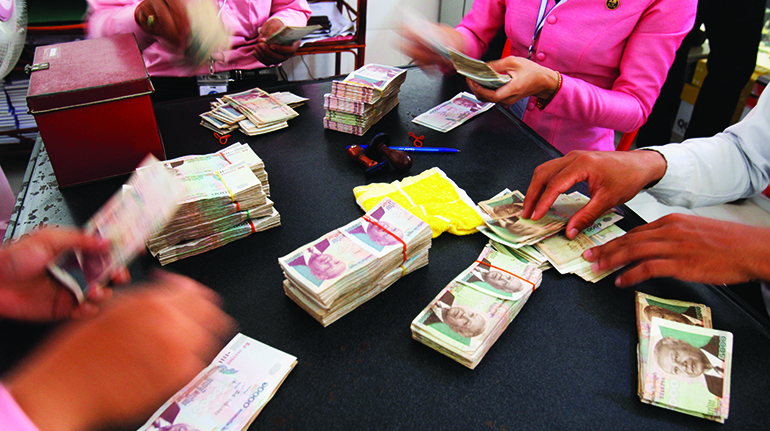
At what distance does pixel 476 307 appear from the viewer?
2.90ft

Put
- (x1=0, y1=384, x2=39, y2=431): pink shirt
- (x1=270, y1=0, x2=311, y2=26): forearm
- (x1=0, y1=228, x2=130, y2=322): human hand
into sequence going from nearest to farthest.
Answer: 1. (x1=0, y1=384, x2=39, y2=431): pink shirt
2. (x1=0, y1=228, x2=130, y2=322): human hand
3. (x1=270, y1=0, x2=311, y2=26): forearm

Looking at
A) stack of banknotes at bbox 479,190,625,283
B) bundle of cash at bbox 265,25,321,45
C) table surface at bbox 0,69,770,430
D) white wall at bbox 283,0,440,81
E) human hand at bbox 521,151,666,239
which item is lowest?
white wall at bbox 283,0,440,81

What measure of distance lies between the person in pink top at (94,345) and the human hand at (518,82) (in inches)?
45.3

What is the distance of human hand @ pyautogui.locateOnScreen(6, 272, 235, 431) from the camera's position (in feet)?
2.17

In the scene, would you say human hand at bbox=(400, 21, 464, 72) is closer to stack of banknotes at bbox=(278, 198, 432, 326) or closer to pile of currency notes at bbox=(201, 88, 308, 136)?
pile of currency notes at bbox=(201, 88, 308, 136)

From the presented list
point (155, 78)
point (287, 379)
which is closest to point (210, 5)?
point (155, 78)

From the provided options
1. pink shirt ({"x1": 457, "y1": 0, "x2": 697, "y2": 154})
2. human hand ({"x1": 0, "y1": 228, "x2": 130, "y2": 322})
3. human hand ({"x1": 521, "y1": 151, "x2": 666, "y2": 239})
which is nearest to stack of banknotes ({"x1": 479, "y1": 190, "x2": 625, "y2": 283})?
human hand ({"x1": 521, "y1": 151, "x2": 666, "y2": 239})

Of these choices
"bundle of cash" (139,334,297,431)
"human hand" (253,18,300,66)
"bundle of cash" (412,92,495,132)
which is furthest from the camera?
"human hand" (253,18,300,66)

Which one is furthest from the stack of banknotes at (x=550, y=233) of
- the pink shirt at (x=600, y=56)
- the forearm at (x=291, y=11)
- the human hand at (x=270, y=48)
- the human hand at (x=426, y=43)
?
the forearm at (x=291, y=11)

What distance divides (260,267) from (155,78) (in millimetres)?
1560

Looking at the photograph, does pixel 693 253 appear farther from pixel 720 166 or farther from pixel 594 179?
pixel 720 166

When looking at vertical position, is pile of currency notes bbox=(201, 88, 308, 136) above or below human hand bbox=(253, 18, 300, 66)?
below

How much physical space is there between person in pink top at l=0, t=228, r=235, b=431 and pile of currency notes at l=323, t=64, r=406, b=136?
0.87 m

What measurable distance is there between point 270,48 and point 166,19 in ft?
1.60
